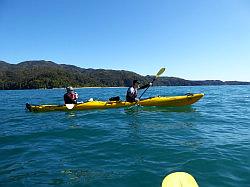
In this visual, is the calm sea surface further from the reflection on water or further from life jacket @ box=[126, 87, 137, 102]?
life jacket @ box=[126, 87, 137, 102]

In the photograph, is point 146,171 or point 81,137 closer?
point 146,171

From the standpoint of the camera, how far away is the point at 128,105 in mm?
17859

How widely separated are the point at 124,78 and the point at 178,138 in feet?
548

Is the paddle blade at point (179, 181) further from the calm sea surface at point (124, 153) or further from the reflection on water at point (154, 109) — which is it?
the reflection on water at point (154, 109)

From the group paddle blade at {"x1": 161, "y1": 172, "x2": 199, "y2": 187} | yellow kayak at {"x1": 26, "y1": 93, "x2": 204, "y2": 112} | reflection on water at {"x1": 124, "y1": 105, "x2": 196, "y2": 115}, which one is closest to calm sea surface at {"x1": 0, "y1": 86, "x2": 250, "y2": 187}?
paddle blade at {"x1": 161, "y1": 172, "x2": 199, "y2": 187}

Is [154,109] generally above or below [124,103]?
below

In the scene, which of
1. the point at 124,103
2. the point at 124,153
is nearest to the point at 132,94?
the point at 124,103

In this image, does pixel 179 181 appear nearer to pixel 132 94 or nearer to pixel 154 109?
pixel 154 109

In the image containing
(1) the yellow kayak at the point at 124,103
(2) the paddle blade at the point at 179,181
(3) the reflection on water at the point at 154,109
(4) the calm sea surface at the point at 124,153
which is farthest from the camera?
(1) the yellow kayak at the point at 124,103

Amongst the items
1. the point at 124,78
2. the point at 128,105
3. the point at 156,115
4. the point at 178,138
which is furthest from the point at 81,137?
the point at 124,78

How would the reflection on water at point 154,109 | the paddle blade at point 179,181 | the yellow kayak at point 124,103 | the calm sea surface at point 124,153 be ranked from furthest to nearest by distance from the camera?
1. the yellow kayak at point 124,103
2. the reflection on water at point 154,109
3. the calm sea surface at point 124,153
4. the paddle blade at point 179,181

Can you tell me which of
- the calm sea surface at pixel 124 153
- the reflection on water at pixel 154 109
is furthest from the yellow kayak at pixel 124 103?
the calm sea surface at pixel 124 153

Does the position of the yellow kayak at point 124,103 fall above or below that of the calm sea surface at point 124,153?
above

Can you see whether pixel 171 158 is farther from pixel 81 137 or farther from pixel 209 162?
pixel 81 137
